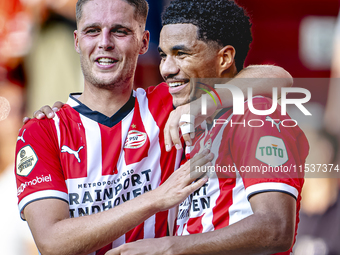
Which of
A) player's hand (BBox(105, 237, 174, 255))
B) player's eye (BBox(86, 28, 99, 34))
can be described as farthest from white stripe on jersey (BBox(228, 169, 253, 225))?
player's eye (BBox(86, 28, 99, 34))

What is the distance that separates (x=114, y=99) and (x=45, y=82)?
7.45 ft

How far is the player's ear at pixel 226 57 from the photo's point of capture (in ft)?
7.10

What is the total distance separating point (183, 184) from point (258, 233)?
46 centimetres

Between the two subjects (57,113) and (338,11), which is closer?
(57,113)

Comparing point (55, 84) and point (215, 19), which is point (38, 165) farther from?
point (55, 84)

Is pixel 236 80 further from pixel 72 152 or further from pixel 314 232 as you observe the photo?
pixel 314 232

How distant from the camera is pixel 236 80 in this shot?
2158 millimetres

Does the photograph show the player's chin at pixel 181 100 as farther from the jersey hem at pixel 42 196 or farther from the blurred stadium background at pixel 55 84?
the blurred stadium background at pixel 55 84

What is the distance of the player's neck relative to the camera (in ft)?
8.16

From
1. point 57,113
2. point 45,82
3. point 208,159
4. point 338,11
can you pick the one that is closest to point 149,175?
point 208,159

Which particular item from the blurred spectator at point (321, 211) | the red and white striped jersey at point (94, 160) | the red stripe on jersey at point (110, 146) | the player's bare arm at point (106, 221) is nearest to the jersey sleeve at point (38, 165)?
the red and white striped jersey at point (94, 160)

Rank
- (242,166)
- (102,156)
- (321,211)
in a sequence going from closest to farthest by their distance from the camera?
(242,166) < (102,156) < (321,211)

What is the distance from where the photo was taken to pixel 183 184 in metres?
1.98

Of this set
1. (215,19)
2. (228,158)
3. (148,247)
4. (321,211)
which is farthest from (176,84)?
(321,211)
